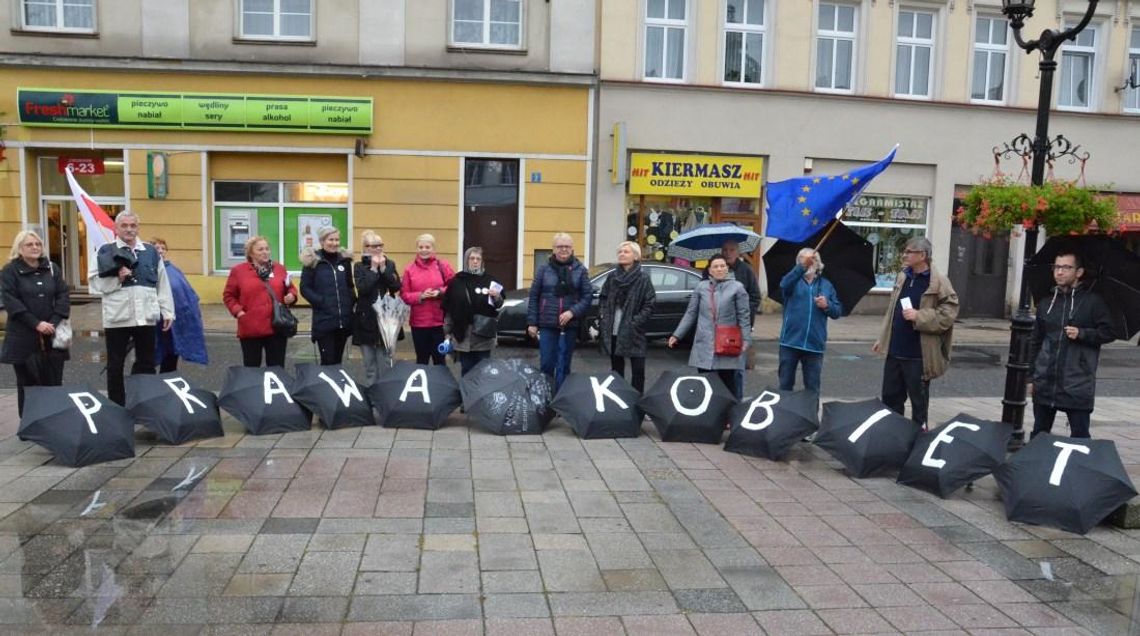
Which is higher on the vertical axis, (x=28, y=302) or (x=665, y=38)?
(x=665, y=38)

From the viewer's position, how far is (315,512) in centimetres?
540

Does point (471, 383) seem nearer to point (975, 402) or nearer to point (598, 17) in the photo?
point (975, 402)

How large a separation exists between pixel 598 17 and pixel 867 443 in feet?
46.9

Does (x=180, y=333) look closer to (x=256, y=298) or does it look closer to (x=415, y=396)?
(x=256, y=298)

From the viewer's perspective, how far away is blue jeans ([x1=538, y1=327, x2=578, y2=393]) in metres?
8.56

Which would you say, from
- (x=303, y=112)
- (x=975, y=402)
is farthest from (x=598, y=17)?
(x=975, y=402)

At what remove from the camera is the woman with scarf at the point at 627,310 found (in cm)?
818

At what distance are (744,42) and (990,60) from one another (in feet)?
20.2

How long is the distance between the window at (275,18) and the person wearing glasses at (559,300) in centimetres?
1210

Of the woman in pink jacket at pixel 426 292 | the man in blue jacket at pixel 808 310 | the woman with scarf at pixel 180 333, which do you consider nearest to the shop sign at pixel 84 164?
the woman with scarf at pixel 180 333

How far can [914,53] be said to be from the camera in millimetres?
20062

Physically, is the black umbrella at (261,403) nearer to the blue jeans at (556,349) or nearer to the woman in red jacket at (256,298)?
the woman in red jacket at (256,298)

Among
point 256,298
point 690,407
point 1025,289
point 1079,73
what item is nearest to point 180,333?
point 256,298

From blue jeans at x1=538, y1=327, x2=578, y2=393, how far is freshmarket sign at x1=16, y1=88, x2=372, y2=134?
11024 millimetres
